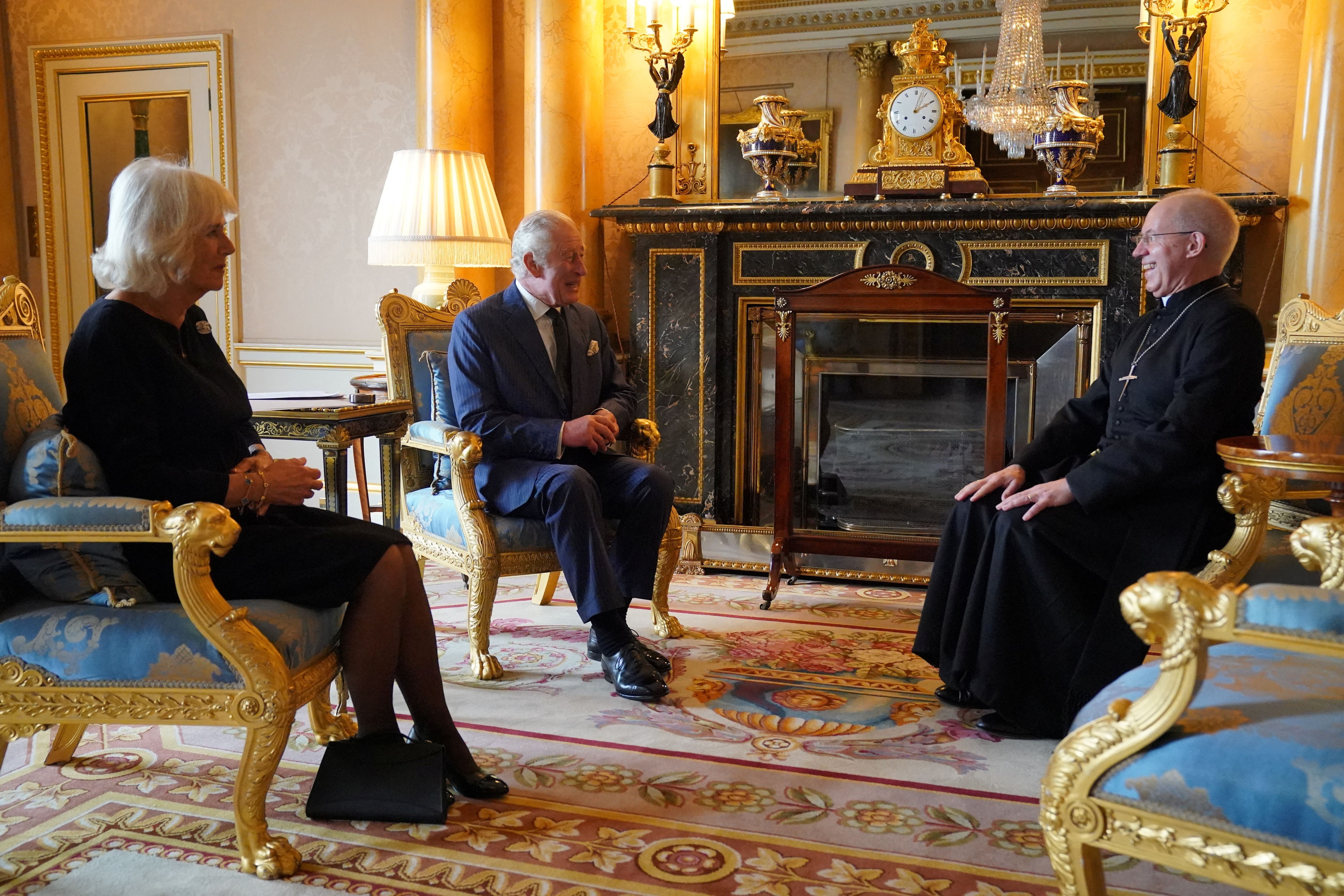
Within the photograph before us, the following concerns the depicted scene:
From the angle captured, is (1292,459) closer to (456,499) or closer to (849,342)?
(849,342)

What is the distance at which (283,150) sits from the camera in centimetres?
520

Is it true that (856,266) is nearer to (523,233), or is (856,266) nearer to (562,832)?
(523,233)

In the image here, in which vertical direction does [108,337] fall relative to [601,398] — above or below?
above

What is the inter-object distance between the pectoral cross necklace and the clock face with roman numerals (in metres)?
1.64

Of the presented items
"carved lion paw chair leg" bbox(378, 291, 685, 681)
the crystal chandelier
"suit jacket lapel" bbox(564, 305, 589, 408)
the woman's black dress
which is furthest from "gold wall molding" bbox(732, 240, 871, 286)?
the woman's black dress

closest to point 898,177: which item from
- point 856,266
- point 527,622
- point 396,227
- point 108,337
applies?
point 856,266

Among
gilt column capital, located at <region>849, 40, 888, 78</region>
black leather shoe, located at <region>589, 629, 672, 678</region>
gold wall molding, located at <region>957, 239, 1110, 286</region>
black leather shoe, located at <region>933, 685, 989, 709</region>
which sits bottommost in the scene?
black leather shoe, located at <region>933, 685, 989, 709</region>

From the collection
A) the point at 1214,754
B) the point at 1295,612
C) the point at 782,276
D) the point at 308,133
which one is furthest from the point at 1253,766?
the point at 308,133

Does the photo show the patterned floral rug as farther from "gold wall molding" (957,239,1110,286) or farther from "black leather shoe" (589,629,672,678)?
"gold wall molding" (957,239,1110,286)

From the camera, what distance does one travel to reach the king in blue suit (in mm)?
2863

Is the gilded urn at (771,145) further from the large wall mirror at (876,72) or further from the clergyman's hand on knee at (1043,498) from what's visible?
the clergyman's hand on knee at (1043,498)

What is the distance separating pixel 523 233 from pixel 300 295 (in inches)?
99.7

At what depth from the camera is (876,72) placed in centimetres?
427

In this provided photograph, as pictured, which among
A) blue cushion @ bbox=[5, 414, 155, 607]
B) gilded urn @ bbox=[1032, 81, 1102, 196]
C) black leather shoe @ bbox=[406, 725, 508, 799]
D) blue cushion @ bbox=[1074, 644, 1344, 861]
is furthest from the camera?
gilded urn @ bbox=[1032, 81, 1102, 196]
